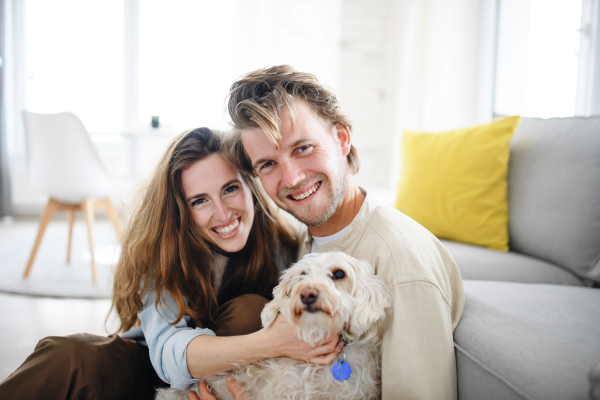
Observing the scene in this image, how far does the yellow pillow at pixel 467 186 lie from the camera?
210 centimetres

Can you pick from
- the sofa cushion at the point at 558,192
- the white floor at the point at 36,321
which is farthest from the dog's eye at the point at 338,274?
the white floor at the point at 36,321

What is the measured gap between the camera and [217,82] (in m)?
5.90

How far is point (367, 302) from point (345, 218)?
1.50 feet

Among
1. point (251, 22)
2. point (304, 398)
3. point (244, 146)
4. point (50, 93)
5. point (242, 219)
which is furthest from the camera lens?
point (50, 93)

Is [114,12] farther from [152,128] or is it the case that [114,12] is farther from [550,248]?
[550,248]

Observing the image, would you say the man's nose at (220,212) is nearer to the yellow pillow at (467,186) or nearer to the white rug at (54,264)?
the white rug at (54,264)

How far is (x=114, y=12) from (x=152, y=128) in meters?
3.24

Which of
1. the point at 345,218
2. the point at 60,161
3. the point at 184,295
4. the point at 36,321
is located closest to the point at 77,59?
the point at 60,161

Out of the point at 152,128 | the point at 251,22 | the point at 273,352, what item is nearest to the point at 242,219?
the point at 273,352

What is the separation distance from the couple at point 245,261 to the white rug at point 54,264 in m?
0.75

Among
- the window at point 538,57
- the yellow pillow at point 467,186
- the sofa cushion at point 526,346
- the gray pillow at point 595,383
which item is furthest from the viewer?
the window at point 538,57

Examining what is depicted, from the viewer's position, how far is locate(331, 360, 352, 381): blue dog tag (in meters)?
1.14

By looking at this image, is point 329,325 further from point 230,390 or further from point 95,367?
point 95,367

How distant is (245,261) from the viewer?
5.75 feet
